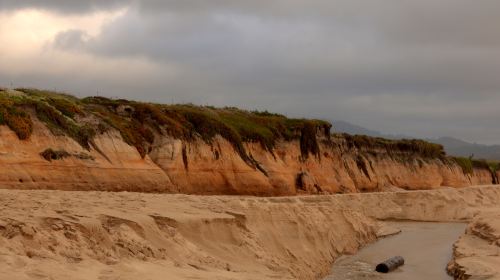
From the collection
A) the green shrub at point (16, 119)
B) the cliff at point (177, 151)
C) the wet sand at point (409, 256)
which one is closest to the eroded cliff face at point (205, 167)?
the cliff at point (177, 151)

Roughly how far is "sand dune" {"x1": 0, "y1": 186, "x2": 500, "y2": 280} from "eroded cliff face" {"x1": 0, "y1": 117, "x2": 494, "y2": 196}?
246 inches

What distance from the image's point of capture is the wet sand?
14.9 meters

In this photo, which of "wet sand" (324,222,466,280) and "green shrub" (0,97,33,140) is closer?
"wet sand" (324,222,466,280)

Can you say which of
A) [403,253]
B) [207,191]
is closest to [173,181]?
[207,191]

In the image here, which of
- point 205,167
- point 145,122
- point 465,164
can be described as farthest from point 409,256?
point 465,164

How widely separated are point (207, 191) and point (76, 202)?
1659 cm

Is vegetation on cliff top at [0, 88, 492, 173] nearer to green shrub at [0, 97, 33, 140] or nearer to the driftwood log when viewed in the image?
green shrub at [0, 97, 33, 140]

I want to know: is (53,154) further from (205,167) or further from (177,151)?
(205,167)

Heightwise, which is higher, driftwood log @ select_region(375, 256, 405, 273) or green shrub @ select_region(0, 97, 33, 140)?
green shrub @ select_region(0, 97, 33, 140)

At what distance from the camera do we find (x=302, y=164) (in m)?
36.9

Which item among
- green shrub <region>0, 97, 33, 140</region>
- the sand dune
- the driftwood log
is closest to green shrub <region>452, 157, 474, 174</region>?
the sand dune

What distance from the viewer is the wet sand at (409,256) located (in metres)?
14.9

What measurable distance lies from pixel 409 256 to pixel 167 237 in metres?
10.3

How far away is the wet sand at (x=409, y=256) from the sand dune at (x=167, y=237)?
0.49 meters
